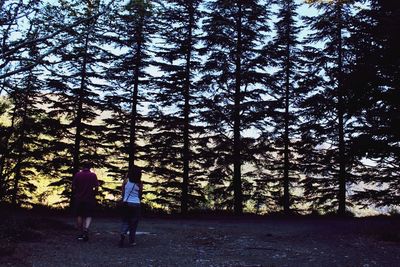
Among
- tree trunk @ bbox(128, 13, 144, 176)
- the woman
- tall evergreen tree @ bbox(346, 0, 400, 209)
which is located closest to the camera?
the woman

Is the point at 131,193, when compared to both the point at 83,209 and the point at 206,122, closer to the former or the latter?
the point at 83,209

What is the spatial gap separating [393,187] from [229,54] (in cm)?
1231

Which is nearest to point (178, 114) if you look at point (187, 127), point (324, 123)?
point (187, 127)

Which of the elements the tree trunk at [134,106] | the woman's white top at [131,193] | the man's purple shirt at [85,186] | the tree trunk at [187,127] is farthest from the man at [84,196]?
the tree trunk at [134,106]

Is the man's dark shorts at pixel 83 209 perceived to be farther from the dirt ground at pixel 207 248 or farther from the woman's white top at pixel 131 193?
the woman's white top at pixel 131 193

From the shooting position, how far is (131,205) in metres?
10.5

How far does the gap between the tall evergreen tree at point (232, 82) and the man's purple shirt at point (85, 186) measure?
12.3 metres

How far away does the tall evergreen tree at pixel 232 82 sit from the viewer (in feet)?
76.3

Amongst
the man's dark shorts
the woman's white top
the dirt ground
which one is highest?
the woman's white top

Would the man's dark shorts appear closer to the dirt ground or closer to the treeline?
the dirt ground

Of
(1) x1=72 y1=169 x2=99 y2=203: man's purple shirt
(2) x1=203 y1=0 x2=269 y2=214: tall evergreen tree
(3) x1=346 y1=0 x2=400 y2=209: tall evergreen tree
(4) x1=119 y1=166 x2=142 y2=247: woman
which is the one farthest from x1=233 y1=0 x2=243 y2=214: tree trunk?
(4) x1=119 y1=166 x2=142 y2=247: woman

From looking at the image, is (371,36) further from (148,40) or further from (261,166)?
(148,40)

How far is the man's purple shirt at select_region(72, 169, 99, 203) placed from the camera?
37.0 feet

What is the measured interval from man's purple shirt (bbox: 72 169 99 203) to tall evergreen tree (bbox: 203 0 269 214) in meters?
12.3
